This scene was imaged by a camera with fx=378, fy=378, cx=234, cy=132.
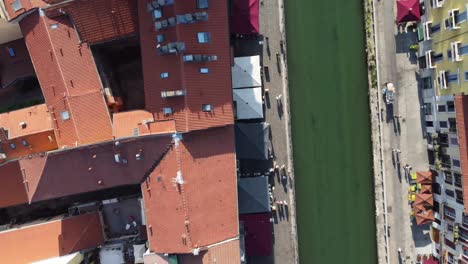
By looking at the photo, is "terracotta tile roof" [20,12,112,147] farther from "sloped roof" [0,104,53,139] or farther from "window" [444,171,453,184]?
"window" [444,171,453,184]

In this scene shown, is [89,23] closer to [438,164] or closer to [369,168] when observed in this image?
[369,168]

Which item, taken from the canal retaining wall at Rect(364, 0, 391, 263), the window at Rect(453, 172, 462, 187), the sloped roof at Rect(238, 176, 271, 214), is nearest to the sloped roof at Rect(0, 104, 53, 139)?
the sloped roof at Rect(238, 176, 271, 214)

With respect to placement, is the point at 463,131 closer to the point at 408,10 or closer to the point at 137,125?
the point at 408,10

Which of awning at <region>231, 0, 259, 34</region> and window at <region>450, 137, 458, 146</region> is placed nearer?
window at <region>450, 137, 458, 146</region>

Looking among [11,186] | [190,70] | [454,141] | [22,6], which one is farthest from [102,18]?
[454,141]

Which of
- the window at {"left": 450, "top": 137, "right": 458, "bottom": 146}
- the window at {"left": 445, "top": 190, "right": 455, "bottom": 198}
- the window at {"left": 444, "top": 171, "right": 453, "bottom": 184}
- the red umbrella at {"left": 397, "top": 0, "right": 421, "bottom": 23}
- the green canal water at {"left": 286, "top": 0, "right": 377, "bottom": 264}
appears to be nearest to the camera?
the window at {"left": 450, "top": 137, "right": 458, "bottom": 146}

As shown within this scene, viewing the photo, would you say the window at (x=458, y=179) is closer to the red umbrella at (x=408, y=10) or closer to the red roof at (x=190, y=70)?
the red umbrella at (x=408, y=10)

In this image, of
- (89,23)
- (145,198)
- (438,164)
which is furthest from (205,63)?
(438,164)
